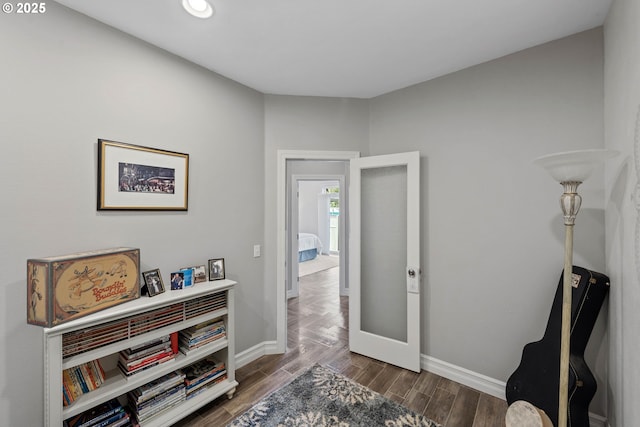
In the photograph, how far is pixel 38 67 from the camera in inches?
59.5

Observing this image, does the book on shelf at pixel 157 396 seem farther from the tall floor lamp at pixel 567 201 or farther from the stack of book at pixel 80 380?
the tall floor lamp at pixel 567 201

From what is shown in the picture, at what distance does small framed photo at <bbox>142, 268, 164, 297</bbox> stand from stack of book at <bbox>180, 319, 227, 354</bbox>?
1.30 feet

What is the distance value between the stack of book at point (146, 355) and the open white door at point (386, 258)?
5.64 feet

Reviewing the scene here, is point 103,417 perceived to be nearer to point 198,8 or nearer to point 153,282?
point 153,282

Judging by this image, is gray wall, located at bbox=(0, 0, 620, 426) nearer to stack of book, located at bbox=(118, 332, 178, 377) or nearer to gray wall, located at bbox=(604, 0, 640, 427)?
gray wall, located at bbox=(604, 0, 640, 427)

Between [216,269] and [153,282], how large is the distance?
1.70 ft

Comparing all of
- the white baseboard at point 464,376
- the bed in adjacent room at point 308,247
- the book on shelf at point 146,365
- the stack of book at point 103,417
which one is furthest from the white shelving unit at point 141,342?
the bed in adjacent room at point 308,247

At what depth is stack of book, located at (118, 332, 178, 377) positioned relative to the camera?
66.9 inches

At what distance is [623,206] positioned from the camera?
1.45 meters

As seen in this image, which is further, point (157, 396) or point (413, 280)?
point (413, 280)

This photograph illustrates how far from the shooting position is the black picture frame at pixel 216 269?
7.50ft

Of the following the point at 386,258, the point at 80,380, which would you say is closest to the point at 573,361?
the point at 386,258

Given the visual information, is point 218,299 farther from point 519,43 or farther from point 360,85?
point 519,43

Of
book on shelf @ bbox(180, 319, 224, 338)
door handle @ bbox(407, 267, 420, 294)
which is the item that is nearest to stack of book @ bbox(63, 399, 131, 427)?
book on shelf @ bbox(180, 319, 224, 338)
